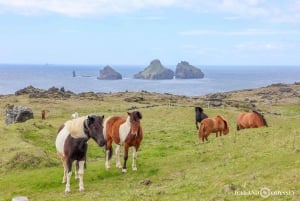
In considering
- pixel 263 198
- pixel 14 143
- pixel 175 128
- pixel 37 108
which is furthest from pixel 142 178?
pixel 37 108

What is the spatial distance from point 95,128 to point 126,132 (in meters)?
4.08

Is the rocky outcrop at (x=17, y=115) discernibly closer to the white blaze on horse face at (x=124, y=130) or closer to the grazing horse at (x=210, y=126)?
the grazing horse at (x=210, y=126)

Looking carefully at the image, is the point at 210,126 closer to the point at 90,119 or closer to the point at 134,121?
the point at 134,121

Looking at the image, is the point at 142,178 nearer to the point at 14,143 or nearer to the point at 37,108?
the point at 14,143

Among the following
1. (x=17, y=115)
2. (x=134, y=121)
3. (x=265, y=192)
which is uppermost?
(x=134, y=121)

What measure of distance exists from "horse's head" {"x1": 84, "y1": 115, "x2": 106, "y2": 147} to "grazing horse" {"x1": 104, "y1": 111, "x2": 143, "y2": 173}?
358 centimetres

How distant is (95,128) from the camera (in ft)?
50.2

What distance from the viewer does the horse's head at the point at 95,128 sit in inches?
597

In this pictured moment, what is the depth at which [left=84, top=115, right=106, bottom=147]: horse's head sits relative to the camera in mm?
15175

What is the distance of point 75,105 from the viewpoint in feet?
211

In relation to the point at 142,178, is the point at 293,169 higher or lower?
higher

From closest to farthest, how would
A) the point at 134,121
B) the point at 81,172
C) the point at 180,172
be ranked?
the point at 81,172 → the point at 180,172 → the point at 134,121

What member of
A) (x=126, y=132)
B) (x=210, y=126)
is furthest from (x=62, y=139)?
(x=210, y=126)

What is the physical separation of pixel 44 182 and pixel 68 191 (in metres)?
2.75
